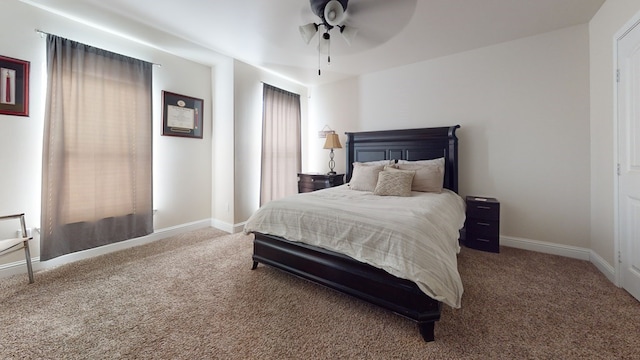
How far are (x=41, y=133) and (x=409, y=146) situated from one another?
4390 millimetres

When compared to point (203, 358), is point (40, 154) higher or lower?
higher

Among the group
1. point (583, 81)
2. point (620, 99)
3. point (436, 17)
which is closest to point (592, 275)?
point (620, 99)

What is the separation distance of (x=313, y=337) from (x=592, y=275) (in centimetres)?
278

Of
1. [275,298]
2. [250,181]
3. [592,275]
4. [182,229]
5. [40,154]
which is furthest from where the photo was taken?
[250,181]

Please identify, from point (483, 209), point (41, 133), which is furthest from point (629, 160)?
point (41, 133)

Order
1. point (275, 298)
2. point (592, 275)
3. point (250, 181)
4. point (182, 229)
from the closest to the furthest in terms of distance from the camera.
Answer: point (275, 298), point (592, 275), point (182, 229), point (250, 181)

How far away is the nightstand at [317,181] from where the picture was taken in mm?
4043

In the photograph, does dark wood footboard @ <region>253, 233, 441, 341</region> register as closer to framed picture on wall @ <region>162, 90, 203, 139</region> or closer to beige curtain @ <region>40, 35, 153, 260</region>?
beige curtain @ <region>40, 35, 153, 260</region>

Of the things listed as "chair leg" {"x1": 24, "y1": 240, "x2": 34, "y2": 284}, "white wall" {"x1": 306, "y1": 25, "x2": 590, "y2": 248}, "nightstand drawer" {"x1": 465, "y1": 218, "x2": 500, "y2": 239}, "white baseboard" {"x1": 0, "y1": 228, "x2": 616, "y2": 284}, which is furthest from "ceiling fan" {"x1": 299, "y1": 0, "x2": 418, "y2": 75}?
"chair leg" {"x1": 24, "y1": 240, "x2": 34, "y2": 284}

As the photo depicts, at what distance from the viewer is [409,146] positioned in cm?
358

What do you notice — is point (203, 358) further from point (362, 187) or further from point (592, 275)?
point (592, 275)

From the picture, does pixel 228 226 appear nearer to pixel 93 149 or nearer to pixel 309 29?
pixel 93 149

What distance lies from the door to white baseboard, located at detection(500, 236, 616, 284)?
29 centimetres

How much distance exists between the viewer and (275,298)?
1.94m
